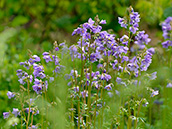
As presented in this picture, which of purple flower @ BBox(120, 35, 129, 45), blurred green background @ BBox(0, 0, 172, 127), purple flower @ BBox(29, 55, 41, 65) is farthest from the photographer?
blurred green background @ BBox(0, 0, 172, 127)

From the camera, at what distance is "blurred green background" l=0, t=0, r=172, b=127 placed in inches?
207

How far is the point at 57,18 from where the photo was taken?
6781mm

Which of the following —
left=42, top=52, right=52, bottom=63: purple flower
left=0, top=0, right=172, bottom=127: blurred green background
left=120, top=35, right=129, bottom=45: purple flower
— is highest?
left=0, top=0, right=172, bottom=127: blurred green background

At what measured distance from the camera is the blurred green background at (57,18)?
17.3ft

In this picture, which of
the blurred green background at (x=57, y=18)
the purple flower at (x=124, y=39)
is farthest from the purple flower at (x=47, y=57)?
the blurred green background at (x=57, y=18)

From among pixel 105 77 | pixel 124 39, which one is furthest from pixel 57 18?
pixel 105 77

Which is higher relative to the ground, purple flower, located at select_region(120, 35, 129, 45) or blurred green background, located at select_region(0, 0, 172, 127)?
blurred green background, located at select_region(0, 0, 172, 127)

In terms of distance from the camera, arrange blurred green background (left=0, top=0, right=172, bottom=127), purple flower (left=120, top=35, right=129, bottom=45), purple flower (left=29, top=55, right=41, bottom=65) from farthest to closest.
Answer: blurred green background (left=0, top=0, right=172, bottom=127), purple flower (left=120, top=35, right=129, bottom=45), purple flower (left=29, top=55, right=41, bottom=65)

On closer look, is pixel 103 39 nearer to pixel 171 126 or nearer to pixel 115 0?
pixel 171 126

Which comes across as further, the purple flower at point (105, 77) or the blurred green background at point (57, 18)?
the blurred green background at point (57, 18)

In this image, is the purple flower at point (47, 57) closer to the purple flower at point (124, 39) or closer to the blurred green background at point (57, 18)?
the purple flower at point (124, 39)

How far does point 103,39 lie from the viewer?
193 centimetres

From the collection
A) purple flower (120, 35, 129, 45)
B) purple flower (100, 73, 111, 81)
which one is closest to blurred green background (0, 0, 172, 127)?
purple flower (120, 35, 129, 45)

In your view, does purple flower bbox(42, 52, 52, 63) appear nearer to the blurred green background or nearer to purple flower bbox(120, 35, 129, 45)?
purple flower bbox(120, 35, 129, 45)
